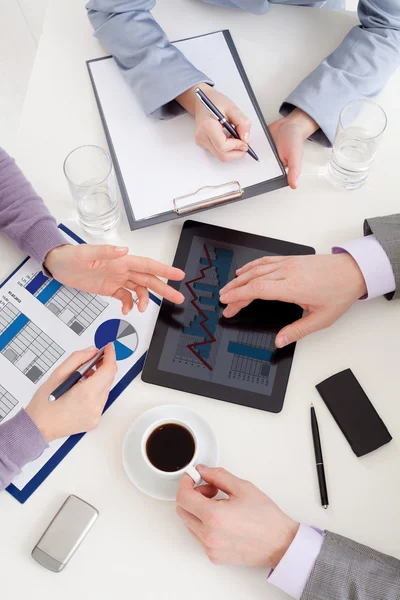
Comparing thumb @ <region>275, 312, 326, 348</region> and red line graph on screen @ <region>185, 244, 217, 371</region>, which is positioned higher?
red line graph on screen @ <region>185, 244, 217, 371</region>

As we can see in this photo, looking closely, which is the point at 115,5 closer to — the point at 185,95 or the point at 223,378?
the point at 185,95

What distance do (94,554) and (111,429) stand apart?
0.18 meters

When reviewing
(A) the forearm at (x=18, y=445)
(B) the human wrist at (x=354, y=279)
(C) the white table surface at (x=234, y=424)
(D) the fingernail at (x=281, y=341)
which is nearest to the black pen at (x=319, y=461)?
(C) the white table surface at (x=234, y=424)

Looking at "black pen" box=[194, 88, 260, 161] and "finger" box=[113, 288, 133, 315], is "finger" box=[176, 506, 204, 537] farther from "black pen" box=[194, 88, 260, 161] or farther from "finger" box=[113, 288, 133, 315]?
"black pen" box=[194, 88, 260, 161]

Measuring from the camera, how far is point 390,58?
43.0 inches

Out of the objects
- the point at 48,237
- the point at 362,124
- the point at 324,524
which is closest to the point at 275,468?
the point at 324,524

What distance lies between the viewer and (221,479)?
0.76 metres

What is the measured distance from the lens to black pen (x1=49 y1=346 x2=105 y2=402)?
0.80m

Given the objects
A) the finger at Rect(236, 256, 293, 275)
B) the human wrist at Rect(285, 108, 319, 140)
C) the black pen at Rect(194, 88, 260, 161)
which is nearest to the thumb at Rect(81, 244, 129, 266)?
the finger at Rect(236, 256, 293, 275)

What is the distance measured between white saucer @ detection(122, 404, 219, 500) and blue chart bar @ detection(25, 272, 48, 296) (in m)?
0.31

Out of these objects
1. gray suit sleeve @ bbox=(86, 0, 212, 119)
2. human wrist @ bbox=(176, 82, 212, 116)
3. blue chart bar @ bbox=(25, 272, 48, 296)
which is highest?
gray suit sleeve @ bbox=(86, 0, 212, 119)

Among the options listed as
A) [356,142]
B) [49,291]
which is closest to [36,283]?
[49,291]

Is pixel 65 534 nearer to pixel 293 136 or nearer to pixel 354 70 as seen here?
pixel 293 136

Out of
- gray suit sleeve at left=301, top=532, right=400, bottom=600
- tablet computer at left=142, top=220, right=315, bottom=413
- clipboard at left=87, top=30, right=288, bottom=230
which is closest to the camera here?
gray suit sleeve at left=301, top=532, right=400, bottom=600
